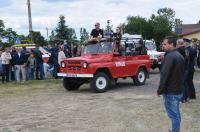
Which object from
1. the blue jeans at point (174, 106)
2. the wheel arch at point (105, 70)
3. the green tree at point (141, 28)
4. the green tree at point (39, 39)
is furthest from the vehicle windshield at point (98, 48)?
the green tree at point (141, 28)

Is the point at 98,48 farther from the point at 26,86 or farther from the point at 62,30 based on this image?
the point at 62,30

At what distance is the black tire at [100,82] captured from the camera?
17.0 metres

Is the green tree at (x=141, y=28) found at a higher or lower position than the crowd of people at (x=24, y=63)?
higher

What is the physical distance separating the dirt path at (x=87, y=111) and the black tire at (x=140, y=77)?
0.79 m

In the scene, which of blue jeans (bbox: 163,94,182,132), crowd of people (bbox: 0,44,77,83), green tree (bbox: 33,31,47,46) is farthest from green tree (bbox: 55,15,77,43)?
blue jeans (bbox: 163,94,182,132)

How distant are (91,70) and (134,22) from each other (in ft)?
174

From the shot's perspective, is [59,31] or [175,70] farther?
[59,31]

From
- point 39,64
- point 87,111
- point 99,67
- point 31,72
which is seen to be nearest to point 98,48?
point 99,67

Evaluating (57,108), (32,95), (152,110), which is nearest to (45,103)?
(57,108)

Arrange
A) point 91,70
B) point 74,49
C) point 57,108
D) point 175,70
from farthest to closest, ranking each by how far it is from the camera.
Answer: point 74,49 < point 91,70 < point 57,108 < point 175,70

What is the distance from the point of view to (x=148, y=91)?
56.6 feet

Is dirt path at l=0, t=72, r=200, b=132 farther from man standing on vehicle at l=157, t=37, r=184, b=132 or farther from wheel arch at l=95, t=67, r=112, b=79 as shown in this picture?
man standing on vehicle at l=157, t=37, r=184, b=132

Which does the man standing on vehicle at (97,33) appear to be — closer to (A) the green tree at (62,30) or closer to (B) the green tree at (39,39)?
(A) the green tree at (62,30)

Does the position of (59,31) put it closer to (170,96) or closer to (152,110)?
(152,110)
